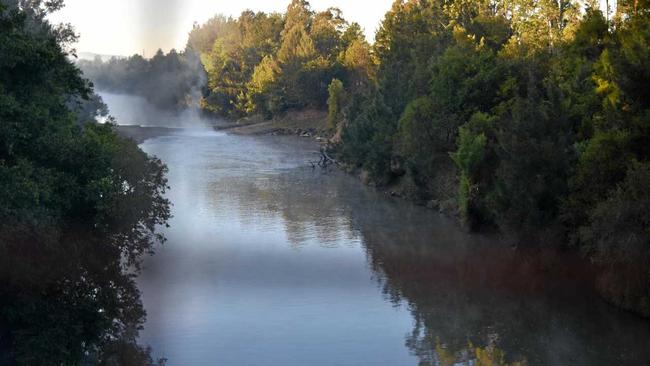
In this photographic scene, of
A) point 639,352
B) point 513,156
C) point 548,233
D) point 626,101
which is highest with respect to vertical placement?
point 626,101

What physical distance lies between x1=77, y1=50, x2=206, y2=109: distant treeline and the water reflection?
→ 4464 inches

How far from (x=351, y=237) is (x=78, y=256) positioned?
21845 mm

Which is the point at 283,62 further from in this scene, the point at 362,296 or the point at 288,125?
the point at 362,296

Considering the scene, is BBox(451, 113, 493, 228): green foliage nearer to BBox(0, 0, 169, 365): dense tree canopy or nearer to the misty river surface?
the misty river surface

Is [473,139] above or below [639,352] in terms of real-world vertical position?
above

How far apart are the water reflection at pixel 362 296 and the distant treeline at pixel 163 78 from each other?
372ft

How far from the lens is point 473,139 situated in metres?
39.5

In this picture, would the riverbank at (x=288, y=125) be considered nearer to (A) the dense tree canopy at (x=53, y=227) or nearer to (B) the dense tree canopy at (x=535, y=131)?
(B) the dense tree canopy at (x=535, y=131)

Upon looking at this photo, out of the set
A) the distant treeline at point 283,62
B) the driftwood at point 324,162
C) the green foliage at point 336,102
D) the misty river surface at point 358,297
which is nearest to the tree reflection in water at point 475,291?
the misty river surface at point 358,297

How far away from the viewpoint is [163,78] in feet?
538

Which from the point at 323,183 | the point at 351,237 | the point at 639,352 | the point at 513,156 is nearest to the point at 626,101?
the point at 513,156

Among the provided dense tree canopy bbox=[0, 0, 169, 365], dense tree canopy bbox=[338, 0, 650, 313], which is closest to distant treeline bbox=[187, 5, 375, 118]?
dense tree canopy bbox=[338, 0, 650, 313]

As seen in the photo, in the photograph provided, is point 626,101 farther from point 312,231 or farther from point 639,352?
point 312,231

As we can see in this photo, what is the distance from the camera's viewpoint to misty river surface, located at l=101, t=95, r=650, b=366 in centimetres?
2319
